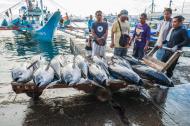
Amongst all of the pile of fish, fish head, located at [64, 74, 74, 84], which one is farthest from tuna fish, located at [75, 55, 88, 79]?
fish head, located at [64, 74, 74, 84]

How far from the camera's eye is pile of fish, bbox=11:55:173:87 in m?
3.88

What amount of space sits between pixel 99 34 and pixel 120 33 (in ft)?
2.08

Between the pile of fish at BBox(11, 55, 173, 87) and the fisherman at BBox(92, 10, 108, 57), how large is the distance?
1.70m

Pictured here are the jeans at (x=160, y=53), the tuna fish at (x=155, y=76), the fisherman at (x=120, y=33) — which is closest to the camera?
the tuna fish at (x=155, y=76)

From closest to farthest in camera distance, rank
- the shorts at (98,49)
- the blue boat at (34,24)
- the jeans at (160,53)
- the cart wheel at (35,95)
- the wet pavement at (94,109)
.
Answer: the wet pavement at (94,109)
the cart wheel at (35,95)
the jeans at (160,53)
the shorts at (98,49)
the blue boat at (34,24)

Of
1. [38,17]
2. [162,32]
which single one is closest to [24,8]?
[38,17]

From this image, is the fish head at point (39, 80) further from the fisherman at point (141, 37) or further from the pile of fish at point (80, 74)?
the fisherman at point (141, 37)

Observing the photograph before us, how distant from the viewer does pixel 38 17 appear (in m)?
33.1

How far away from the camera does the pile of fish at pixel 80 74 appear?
3.88 metres

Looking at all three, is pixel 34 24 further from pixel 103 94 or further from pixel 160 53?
pixel 103 94

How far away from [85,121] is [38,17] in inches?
1254

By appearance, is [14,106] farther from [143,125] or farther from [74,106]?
[143,125]

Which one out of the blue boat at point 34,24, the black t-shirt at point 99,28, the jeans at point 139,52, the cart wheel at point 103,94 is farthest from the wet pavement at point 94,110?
the blue boat at point 34,24

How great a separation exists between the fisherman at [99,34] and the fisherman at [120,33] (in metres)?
0.29
